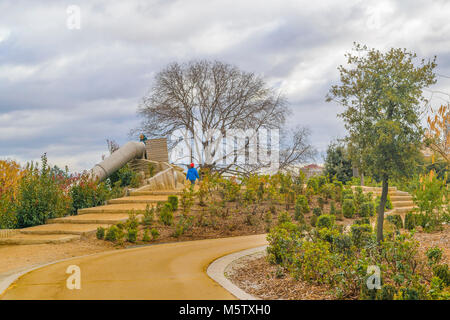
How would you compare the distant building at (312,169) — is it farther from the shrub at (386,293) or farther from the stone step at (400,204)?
the shrub at (386,293)

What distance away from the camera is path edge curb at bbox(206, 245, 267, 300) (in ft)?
16.1

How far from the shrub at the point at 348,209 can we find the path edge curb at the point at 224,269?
6079mm

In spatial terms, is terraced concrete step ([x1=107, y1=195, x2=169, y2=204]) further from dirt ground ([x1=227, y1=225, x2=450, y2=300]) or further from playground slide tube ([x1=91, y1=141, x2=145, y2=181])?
dirt ground ([x1=227, y1=225, x2=450, y2=300])

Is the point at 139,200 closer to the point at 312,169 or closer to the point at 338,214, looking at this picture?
the point at 338,214

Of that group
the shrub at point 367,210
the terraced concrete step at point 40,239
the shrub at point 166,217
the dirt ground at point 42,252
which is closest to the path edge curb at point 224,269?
the dirt ground at point 42,252

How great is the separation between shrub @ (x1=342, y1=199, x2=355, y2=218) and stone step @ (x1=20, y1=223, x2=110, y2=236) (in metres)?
8.02

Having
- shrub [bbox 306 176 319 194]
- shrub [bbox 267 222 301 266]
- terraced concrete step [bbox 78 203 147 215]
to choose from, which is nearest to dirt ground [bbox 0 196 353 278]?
shrub [bbox 306 176 319 194]

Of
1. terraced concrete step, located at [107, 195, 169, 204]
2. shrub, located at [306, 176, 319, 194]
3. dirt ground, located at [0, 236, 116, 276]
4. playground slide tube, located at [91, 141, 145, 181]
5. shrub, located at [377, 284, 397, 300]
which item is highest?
playground slide tube, located at [91, 141, 145, 181]

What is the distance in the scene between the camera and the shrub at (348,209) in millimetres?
13659

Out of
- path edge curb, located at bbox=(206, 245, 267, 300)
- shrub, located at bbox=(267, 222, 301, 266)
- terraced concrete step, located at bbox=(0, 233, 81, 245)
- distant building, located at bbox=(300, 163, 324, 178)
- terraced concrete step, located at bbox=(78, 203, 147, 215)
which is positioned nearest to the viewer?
path edge curb, located at bbox=(206, 245, 267, 300)

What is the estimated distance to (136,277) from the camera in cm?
593
